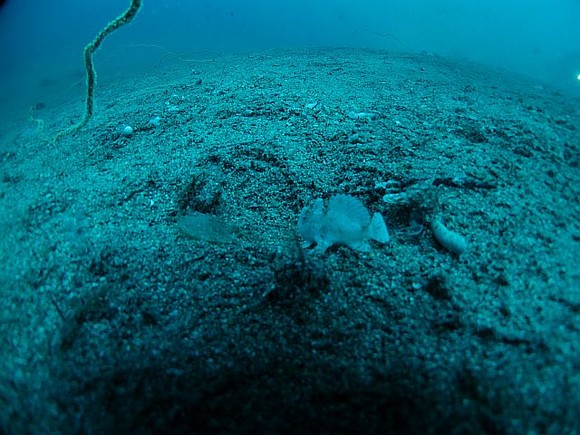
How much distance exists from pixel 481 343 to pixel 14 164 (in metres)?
5.04

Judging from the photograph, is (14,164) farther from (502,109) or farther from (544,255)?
(502,109)

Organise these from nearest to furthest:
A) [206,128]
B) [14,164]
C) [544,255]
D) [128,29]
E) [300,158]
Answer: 1. [544,255]
2. [300,158]
3. [206,128]
4. [14,164]
5. [128,29]

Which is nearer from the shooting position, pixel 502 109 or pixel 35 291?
pixel 35 291

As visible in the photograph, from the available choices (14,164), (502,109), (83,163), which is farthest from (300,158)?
(14,164)

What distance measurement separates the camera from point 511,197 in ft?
6.82

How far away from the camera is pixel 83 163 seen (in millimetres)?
2988

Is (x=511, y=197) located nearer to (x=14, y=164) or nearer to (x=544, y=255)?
(x=544, y=255)

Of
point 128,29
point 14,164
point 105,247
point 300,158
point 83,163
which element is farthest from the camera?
point 128,29

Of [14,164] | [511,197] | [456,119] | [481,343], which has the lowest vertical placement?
[14,164]

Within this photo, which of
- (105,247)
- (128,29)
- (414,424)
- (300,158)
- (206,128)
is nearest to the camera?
(414,424)

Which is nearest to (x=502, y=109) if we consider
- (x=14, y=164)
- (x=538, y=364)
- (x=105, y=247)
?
(x=538, y=364)

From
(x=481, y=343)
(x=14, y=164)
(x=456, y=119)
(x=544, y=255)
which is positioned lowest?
(x=14, y=164)

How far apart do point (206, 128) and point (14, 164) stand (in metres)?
2.55

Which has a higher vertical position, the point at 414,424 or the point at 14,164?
the point at 414,424
